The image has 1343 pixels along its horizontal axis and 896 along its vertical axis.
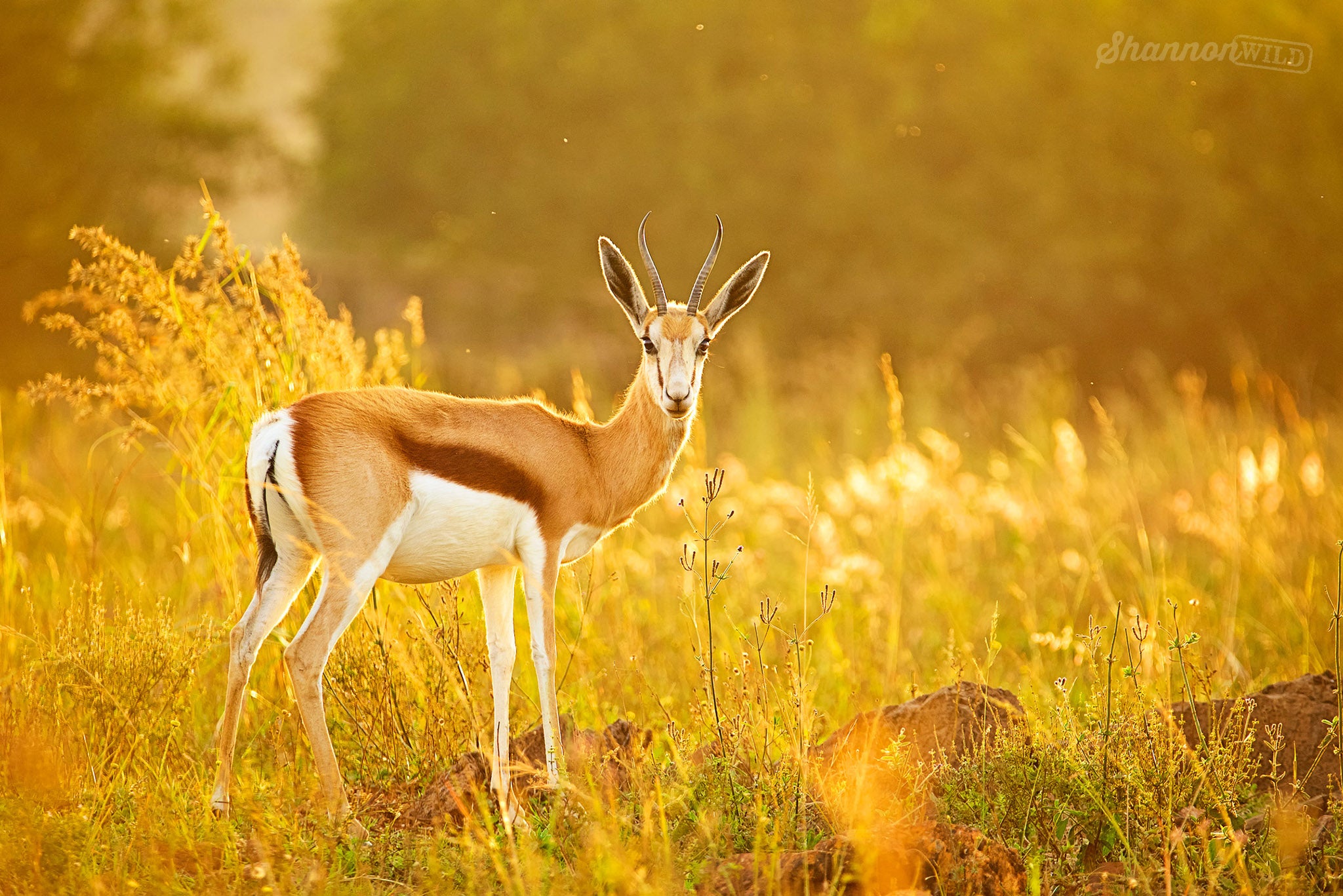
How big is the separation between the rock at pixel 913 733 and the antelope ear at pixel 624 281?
5.96ft

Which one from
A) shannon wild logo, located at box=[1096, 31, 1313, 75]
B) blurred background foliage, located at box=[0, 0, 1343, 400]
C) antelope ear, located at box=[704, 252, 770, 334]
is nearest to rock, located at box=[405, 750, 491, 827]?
antelope ear, located at box=[704, 252, 770, 334]

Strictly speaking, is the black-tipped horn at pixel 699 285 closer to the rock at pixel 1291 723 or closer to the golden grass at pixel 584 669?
the golden grass at pixel 584 669

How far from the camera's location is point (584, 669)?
5.51 m

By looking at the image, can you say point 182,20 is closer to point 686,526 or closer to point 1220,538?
point 686,526

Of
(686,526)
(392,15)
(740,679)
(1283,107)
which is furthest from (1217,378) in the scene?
(740,679)

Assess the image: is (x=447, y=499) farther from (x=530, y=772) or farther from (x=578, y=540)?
(x=530, y=772)

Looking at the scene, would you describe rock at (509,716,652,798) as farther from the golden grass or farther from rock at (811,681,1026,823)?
rock at (811,681,1026,823)

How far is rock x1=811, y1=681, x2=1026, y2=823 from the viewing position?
12.8 feet

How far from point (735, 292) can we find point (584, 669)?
6.79 feet

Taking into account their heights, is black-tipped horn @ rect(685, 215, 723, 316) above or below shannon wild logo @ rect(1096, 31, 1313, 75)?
below

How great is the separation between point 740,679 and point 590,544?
0.81 m

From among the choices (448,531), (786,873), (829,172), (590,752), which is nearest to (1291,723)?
(786,873)

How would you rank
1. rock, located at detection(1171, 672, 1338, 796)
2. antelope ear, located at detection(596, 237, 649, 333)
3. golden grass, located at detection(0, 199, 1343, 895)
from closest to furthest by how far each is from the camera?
golden grass, located at detection(0, 199, 1343, 895)
rock, located at detection(1171, 672, 1338, 796)
antelope ear, located at detection(596, 237, 649, 333)

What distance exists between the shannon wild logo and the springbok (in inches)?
534
